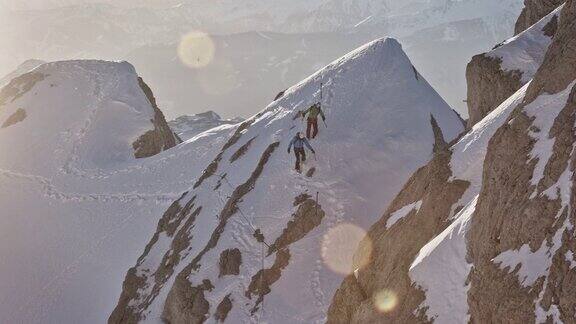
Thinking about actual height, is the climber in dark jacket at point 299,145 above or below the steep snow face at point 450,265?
above

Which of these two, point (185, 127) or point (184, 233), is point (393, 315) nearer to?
point (184, 233)

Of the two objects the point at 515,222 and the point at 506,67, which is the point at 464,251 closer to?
the point at 515,222

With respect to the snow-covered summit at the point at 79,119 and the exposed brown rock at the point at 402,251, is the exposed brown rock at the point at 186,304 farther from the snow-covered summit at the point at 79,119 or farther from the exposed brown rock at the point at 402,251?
the snow-covered summit at the point at 79,119

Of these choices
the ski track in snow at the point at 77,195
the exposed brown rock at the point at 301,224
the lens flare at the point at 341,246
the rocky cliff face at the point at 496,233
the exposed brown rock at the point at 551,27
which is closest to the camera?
the rocky cliff face at the point at 496,233

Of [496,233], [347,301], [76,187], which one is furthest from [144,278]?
[76,187]

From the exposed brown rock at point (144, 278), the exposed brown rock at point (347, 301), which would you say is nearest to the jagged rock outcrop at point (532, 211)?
the exposed brown rock at point (347, 301)

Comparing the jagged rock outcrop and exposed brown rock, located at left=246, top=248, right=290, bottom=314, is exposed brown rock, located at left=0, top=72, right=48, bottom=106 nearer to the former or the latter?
exposed brown rock, located at left=246, top=248, right=290, bottom=314
